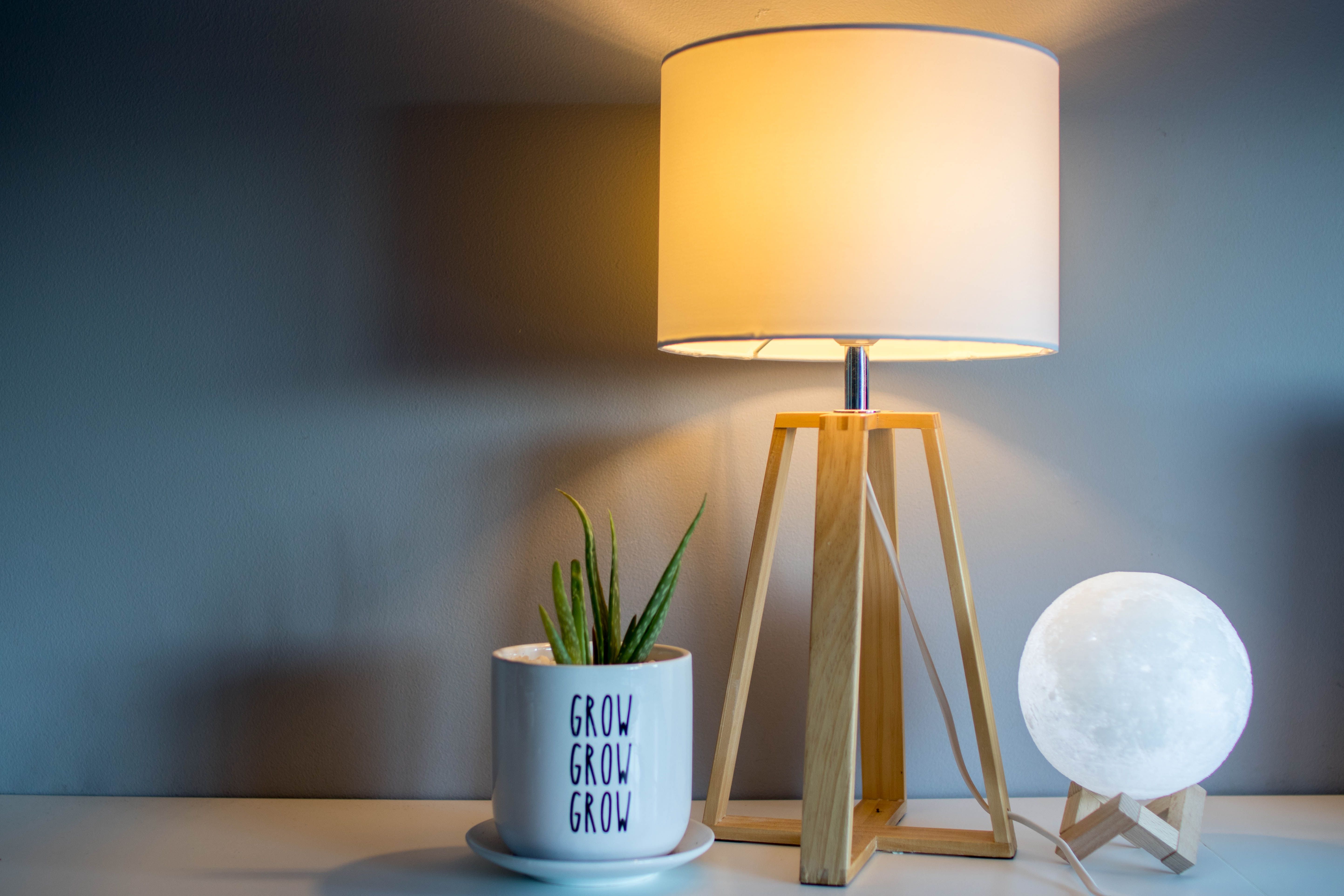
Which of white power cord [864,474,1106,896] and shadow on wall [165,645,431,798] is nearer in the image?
white power cord [864,474,1106,896]

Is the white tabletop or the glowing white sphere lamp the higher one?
the glowing white sphere lamp

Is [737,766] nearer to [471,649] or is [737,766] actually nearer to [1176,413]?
[471,649]

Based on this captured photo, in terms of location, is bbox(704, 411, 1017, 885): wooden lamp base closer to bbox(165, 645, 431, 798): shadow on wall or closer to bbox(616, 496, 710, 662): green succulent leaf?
bbox(616, 496, 710, 662): green succulent leaf

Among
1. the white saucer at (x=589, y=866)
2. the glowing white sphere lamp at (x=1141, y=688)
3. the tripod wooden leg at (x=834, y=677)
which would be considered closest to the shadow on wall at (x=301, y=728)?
the white saucer at (x=589, y=866)

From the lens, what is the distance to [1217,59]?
3.35 feet

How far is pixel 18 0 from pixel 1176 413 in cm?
122

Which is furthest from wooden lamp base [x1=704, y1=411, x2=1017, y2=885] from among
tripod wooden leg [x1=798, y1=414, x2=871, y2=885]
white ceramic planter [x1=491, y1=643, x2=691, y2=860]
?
white ceramic planter [x1=491, y1=643, x2=691, y2=860]

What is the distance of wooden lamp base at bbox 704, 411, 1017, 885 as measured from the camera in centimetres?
77

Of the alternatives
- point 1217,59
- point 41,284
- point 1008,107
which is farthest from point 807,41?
point 41,284

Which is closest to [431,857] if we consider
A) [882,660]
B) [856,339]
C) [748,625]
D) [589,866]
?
[589,866]

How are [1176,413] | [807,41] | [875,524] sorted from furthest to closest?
[1176,413]
[875,524]
[807,41]

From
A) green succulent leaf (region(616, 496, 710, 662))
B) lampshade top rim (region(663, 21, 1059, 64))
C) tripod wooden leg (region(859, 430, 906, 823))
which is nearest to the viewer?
lampshade top rim (region(663, 21, 1059, 64))

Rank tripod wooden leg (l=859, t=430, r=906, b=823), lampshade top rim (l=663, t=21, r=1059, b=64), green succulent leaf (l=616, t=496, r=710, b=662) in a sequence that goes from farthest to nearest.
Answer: tripod wooden leg (l=859, t=430, r=906, b=823) < green succulent leaf (l=616, t=496, r=710, b=662) < lampshade top rim (l=663, t=21, r=1059, b=64)

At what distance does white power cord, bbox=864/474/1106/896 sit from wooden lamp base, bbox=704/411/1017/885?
2 cm
